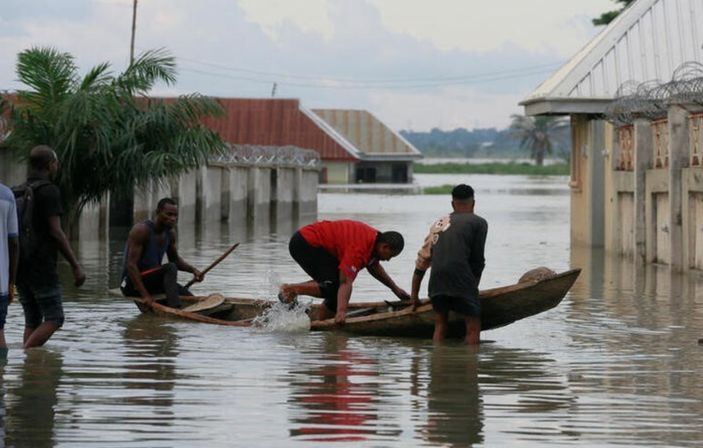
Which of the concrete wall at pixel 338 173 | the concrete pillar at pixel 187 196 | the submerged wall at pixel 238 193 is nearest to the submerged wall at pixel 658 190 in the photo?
the submerged wall at pixel 238 193

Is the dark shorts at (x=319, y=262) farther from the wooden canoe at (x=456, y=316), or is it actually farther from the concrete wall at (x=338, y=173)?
the concrete wall at (x=338, y=173)

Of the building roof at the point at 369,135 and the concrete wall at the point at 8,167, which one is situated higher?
the building roof at the point at 369,135

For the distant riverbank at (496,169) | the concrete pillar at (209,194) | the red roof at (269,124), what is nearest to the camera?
the concrete pillar at (209,194)

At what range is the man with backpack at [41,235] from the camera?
1293 cm

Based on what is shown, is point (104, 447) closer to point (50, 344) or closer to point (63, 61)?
point (50, 344)

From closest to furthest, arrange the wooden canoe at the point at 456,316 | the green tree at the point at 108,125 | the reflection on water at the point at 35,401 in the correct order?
the reflection on water at the point at 35,401
the wooden canoe at the point at 456,316
the green tree at the point at 108,125

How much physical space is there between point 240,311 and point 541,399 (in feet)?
20.9

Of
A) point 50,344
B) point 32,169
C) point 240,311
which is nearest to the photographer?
point 32,169

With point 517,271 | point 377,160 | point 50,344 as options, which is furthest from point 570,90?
→ point 377,160

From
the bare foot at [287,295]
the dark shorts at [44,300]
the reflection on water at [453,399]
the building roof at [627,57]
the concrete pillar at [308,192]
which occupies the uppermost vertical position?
the building roof at [627,57]

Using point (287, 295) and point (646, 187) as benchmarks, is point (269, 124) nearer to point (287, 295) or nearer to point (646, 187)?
point (646, 187)

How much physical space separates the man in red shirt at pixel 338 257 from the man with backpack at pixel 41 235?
324cm

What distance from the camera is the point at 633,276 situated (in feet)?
84.1

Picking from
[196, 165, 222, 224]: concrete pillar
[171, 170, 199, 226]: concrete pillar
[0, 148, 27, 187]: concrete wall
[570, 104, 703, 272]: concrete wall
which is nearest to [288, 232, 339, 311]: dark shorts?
[570, 104, 703, 272]: concrete wall
